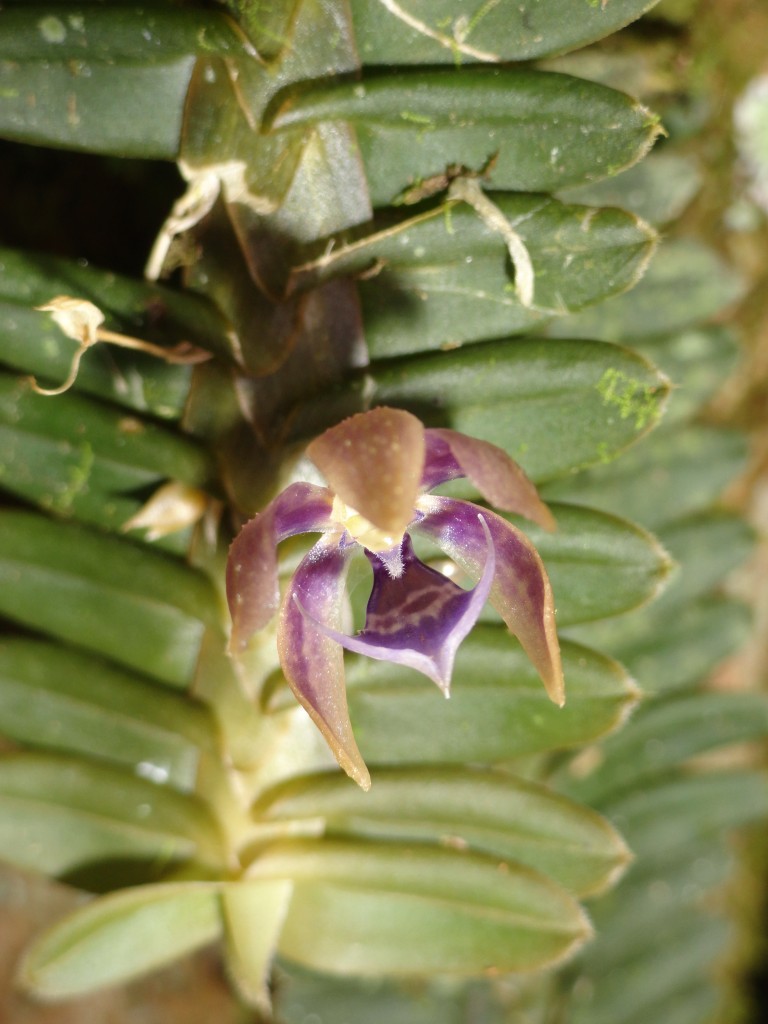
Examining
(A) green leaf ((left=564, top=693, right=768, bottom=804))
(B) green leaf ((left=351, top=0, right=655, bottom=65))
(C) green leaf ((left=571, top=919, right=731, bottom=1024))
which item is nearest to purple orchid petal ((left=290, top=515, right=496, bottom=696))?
(B) green leaf ((left=351, top=0, right=655, bottom=65))

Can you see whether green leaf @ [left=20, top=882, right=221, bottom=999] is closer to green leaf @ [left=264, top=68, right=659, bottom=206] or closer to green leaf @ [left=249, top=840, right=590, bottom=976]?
green leaf @ [left=249, top=840, right=590, bottom=976]

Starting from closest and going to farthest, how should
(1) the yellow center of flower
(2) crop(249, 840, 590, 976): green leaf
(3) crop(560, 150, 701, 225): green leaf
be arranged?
(1) the yellow center of flower
(2) crop(249, 840, 590, 976): green leaf
(3) crop(560, 150, 701, 225): green leaf

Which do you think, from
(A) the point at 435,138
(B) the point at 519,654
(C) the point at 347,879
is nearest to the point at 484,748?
(B) the point at 519,654

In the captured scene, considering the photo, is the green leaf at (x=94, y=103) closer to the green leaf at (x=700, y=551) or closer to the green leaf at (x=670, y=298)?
the green leaf at (x=670, y=298)

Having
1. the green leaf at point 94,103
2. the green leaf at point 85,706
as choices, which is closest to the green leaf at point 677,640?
the green leaf at point 85,706

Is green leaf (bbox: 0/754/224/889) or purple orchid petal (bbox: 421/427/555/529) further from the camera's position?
green leaf (bbox: 0/754/224/889)

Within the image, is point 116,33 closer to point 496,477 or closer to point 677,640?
point 496,477

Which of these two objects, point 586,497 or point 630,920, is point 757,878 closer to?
point 630,920
